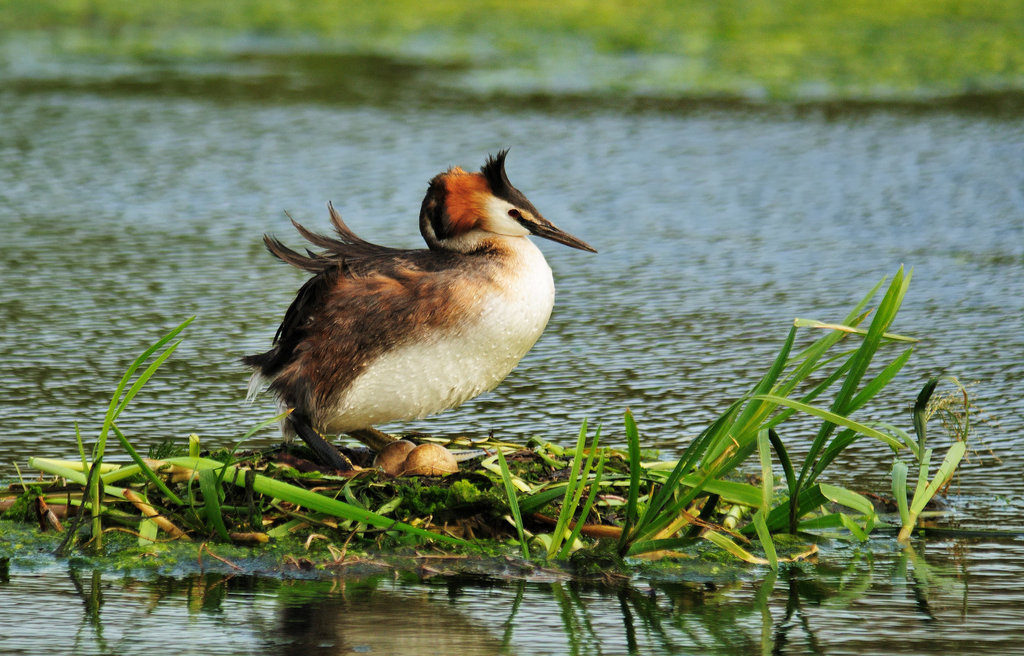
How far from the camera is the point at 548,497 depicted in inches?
177

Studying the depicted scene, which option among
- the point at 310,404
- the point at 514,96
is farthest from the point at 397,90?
the point at 310,404

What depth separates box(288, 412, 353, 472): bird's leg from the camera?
5.04 meters

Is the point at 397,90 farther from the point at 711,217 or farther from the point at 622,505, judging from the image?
the point at 622,505

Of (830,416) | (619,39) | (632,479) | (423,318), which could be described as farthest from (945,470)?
(619,39)

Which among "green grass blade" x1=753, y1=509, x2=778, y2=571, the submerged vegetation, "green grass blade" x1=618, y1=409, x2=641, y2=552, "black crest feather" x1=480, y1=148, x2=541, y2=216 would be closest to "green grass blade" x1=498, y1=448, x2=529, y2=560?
the submerged vegetation

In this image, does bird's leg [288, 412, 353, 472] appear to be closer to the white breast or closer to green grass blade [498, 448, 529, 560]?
the white breast

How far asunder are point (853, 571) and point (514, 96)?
9849 millimetres

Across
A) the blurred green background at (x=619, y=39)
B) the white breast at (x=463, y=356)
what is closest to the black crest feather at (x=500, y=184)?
the white breast at (x=463, y=356)

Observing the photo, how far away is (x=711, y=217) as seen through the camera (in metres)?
9.88

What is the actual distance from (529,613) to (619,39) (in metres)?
13.3

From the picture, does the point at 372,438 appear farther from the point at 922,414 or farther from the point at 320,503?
the point at 922,414

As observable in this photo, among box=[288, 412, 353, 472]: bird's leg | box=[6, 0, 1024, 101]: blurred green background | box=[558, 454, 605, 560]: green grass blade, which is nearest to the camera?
box=[558, 454, 605, 560]: green grass blade

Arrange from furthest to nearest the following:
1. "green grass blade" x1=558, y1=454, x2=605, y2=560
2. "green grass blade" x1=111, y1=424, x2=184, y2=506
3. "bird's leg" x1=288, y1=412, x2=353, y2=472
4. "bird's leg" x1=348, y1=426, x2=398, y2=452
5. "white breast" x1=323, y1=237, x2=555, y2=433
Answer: "bird's leg" x1=348, y1=426, x2=398, y2=452
"bird's leg" x1=288, y1=412, x2=353, y2=472
"white breast" x1=323, y1=237, x2=555, y2=433
"green grass blade" x1=111, y1=424, x2=184, y2=506
"green grass blade" x1=558, y1=454, x2=605, y2=560

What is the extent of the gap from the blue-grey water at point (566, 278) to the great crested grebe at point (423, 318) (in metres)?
0.85
